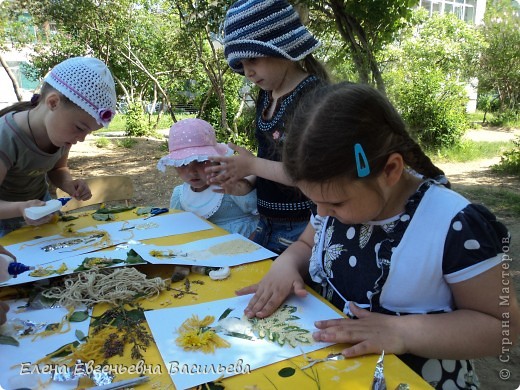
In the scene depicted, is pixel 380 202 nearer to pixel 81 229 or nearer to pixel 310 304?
pixel 310 304

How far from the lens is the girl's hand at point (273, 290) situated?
100 cm

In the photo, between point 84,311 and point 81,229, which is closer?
point 84,311

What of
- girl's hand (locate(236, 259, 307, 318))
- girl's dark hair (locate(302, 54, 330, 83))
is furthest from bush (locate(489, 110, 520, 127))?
girl's hand (locate(236, 259, 307, 318))

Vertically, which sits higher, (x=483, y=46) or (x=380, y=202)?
(x=483, y=46)

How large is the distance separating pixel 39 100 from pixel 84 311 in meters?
1.16

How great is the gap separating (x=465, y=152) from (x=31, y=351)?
8119mm

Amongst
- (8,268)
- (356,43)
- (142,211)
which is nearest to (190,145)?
(142,211)

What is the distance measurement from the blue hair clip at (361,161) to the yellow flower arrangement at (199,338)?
0.46 meters

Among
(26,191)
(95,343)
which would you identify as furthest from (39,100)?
(95,343)

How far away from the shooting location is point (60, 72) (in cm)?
160

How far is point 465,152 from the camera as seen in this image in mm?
7734

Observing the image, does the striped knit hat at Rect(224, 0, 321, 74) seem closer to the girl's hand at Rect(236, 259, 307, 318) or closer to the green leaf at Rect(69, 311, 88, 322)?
the girl's hand at Rect(236, 259, 307, 318)

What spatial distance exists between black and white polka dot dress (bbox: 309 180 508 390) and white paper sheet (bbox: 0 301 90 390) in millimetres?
647

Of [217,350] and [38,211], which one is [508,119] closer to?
[38,211]
